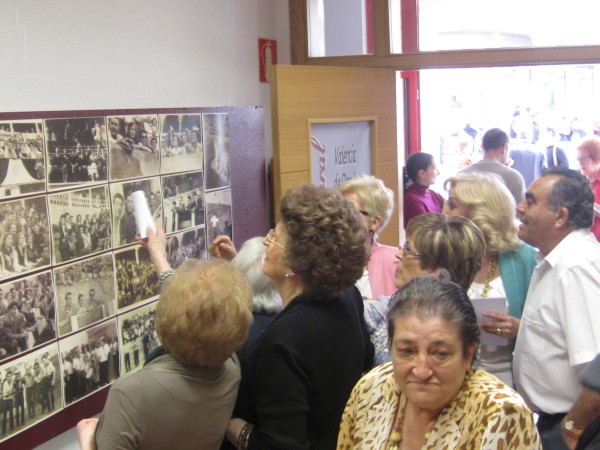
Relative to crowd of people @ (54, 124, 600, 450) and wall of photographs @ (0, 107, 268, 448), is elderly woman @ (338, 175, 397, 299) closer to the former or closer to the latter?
crowd of people @ (54, 124, 600, 450)

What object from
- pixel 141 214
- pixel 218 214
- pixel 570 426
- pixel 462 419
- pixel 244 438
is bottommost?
pixel 570 426

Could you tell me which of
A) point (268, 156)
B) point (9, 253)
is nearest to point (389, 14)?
point (268, 156)

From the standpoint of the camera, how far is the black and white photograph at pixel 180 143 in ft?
10.4

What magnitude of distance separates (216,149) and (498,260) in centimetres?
150

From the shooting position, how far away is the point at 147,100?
10.6 feet

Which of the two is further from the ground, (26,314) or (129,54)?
(129,54)

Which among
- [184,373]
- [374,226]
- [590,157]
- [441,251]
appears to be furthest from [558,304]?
[590,157]

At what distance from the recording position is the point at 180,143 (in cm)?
328

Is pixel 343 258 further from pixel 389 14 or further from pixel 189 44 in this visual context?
pixel 389 14

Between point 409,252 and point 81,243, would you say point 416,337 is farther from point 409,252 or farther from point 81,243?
point 81,243

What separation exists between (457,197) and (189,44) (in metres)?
1.49

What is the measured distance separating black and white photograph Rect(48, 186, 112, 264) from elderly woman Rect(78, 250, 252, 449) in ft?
3.29


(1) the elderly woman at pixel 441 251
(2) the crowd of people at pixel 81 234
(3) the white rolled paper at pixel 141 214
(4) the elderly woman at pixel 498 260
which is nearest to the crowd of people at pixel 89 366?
(2) the crowd of people at pixel 81 234

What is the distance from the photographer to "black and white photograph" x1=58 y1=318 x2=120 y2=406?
2.68m
